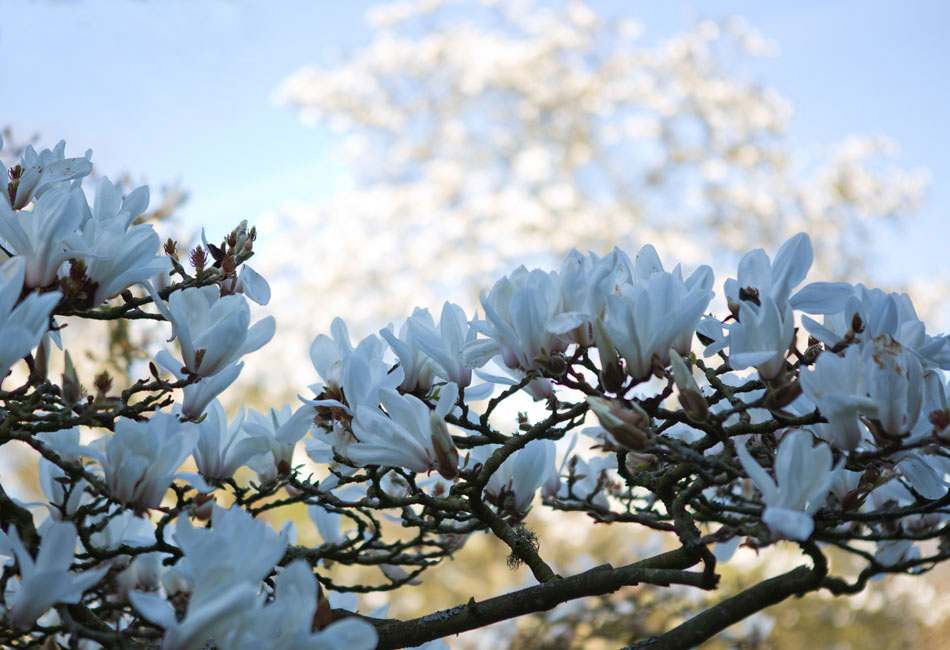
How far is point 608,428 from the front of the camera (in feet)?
1.97

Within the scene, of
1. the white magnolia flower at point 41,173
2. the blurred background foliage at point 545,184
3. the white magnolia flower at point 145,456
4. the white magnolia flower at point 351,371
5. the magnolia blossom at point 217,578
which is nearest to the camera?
the magnolia blossom at point 217,578

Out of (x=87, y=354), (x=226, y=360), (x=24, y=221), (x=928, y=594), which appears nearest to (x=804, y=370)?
(x=226, y=360)

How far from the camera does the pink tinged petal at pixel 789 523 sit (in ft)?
1.74

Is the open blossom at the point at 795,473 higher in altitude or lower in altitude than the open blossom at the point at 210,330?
lower

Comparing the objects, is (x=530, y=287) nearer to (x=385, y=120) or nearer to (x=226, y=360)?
(x=226, y=360)

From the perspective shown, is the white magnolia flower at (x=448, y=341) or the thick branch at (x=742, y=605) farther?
the white magnolia flower at (x=448, y=341)

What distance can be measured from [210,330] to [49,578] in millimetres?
263

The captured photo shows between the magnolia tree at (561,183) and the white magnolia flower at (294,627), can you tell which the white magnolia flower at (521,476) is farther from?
Answer: the magnolia tree at (561,183)

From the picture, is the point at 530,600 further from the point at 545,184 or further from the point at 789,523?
the point at 545,184

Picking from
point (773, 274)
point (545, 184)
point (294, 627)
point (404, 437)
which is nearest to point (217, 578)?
point (294, 627)

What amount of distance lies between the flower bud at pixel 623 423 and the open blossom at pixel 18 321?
413 mm

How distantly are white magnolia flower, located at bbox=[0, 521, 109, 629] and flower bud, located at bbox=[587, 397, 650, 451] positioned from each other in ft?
1.20

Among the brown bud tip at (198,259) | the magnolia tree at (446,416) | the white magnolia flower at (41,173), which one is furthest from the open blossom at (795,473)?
the white magnolia flower at (41,173)

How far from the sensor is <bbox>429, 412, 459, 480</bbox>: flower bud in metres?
0.70
